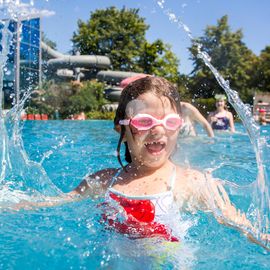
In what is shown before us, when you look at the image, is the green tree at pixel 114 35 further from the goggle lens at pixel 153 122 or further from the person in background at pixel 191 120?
the goggle lens at pixel 153 122

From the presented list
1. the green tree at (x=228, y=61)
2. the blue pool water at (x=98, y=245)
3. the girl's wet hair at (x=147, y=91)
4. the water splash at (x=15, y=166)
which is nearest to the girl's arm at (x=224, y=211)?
the blue pool water at (x=98, y=245)

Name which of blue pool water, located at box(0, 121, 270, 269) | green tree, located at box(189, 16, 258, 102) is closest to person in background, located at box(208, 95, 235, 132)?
blue pool water, located at box(0, 121, 270, 269)

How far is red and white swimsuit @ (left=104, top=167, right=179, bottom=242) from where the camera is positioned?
2.50 metres

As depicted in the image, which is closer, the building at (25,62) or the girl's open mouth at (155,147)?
the girl's open mouth at (155,147)

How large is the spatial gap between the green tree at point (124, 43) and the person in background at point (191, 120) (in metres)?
27.6

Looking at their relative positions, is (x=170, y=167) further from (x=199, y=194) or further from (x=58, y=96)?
(x=58, y=96)

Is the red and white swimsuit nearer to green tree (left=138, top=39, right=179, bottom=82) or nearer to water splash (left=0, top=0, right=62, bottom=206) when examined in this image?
water splash (left=0, top=0, right=62, bottom=206)

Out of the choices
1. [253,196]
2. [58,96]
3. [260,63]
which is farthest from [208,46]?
[253,196]

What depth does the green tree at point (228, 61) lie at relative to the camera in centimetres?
3600

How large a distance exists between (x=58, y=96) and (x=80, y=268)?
77.1ft

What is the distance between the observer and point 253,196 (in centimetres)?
305

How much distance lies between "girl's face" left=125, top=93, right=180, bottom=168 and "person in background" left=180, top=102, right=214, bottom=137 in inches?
210

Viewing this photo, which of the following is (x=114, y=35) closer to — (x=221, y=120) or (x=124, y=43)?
(x=124, y=43)

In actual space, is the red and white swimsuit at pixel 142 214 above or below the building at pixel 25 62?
below
